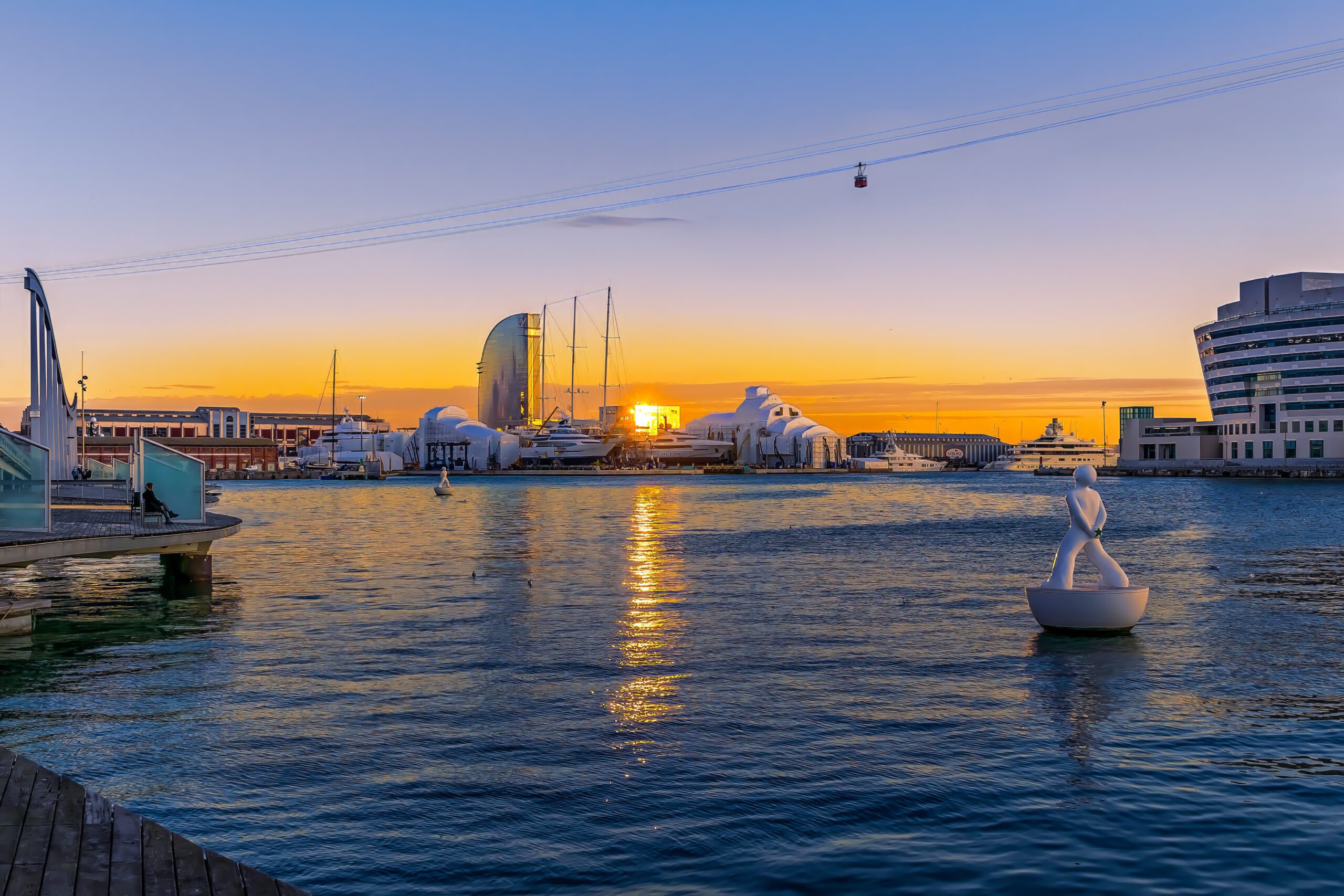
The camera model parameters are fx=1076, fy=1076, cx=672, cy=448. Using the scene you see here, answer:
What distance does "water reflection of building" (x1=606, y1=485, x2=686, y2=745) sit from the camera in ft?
55.4

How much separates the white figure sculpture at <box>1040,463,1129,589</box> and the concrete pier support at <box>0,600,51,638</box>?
71.6 ft

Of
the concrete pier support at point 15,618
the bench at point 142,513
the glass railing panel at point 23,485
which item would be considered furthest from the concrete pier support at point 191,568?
the concrete pier support at point 15,618

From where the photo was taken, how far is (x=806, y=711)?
16.6 m

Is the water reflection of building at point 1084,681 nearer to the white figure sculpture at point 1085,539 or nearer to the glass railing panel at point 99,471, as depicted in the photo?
the white figure sculpture at point 1085,539

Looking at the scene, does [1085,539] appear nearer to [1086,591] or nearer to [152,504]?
[1086,591]

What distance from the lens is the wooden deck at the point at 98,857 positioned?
7027 millimetres

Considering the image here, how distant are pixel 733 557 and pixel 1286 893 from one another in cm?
3718

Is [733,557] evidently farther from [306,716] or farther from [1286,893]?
[1286,893]

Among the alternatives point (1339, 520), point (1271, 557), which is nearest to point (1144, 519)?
point (1339, 520)

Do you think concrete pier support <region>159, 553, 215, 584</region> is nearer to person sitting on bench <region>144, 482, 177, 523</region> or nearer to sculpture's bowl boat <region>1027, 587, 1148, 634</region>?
person sitting on bench <region>144, 482, 177, 523</region>

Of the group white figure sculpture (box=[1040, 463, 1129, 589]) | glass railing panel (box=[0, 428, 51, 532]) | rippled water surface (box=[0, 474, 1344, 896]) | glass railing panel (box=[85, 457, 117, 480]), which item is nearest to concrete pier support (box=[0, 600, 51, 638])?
rippled water surface (box=[0, 474, 1344, 896])

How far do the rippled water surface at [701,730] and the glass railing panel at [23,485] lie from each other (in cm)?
272

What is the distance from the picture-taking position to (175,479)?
31750 millimetres

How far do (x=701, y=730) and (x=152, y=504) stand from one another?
21.1m
